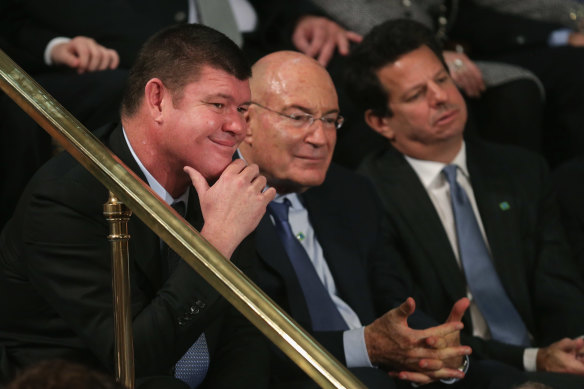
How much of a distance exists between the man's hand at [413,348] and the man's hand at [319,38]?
1.13 m

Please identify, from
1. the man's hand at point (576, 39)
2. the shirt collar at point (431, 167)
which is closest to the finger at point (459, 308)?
the shirt collar at point (431, 167)

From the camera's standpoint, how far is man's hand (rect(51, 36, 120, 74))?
2363 millimetres

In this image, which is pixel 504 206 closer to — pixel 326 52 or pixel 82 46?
pixel 326 52

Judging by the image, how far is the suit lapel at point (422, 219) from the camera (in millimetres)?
2297

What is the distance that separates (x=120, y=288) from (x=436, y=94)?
1425mm

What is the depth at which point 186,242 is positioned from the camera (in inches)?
50.5

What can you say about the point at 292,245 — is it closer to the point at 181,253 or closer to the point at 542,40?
the point at 181,253

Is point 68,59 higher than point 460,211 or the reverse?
higher

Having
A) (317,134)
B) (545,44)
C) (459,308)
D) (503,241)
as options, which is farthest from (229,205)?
(545,44)

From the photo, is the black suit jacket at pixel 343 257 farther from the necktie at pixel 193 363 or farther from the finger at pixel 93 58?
the finger at pixel 93 58

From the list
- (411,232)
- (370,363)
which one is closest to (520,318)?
(411,232)

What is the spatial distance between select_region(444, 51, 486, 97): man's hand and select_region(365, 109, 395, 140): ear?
1.52ft

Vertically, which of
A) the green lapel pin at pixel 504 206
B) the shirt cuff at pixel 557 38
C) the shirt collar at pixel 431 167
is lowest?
the green lapel pin at pixel 504 206

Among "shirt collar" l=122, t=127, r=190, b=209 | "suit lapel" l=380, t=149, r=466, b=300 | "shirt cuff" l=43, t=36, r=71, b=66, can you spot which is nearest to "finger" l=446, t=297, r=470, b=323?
"suit lapel" l=380, t=149, r=466, b=300
